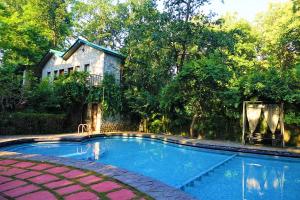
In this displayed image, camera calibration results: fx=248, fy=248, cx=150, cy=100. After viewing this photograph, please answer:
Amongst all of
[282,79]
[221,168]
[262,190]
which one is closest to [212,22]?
[282,79]

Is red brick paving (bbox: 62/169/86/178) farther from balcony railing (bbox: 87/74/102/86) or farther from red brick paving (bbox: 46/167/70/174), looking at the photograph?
balcony railing (bbox: 87/74/102/86)

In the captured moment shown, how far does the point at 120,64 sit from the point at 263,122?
12180 mm

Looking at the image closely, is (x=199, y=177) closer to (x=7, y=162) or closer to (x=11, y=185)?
(x=11, y=185)

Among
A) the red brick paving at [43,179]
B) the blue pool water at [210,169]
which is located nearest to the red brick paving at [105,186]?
the red brick paving at [43,179]

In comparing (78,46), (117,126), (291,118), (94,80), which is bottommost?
(117,126)

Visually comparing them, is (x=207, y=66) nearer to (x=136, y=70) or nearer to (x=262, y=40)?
(x=136, y=70)

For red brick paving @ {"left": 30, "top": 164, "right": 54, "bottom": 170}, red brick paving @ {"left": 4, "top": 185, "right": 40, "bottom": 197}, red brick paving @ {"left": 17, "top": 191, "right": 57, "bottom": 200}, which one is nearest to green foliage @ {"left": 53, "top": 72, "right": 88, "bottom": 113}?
red brick paving @ {"left": 30, "top": 164, "right": 54, "bottom": 170}

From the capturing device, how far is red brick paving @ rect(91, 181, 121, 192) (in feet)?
14.0

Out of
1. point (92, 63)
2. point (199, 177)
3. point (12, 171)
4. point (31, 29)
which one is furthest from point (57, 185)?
point (31, 29)

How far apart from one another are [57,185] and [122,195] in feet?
4.22

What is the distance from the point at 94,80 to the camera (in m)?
18.1

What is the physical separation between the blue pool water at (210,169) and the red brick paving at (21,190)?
311 centimetres

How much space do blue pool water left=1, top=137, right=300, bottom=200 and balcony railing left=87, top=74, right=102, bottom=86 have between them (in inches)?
236

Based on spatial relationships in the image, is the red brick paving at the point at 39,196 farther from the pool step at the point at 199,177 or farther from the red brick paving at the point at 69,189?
the pool step at the point at 199,177
